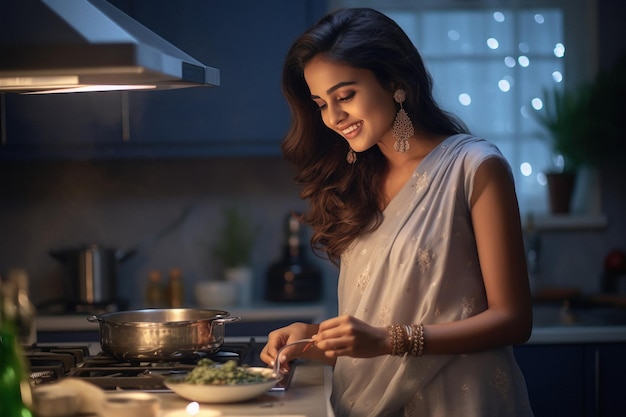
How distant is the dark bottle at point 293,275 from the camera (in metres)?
3.73

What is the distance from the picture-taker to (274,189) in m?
4.04

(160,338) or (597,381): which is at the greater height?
(160,338)

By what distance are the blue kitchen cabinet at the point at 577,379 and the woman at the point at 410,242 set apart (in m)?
1.31

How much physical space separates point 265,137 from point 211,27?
478 mm

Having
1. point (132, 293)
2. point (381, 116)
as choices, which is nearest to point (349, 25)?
point (381, 116)

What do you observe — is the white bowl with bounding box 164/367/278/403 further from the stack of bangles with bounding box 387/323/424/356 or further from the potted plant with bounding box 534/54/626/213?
the potted plant with bounding box 534/54/626/213

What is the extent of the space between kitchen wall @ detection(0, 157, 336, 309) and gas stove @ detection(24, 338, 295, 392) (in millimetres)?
1846

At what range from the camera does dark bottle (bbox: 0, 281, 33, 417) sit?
3.82 feet

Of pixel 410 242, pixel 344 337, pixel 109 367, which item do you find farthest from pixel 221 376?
pixel 410 242

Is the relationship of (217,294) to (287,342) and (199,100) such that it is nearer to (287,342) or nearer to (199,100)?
(199,100)

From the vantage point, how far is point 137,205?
403 cm

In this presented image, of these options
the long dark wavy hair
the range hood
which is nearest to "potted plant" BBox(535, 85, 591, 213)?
the long dark wavy hair

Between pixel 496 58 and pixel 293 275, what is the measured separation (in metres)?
1.32

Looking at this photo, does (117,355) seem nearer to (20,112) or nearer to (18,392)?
(18,392)
